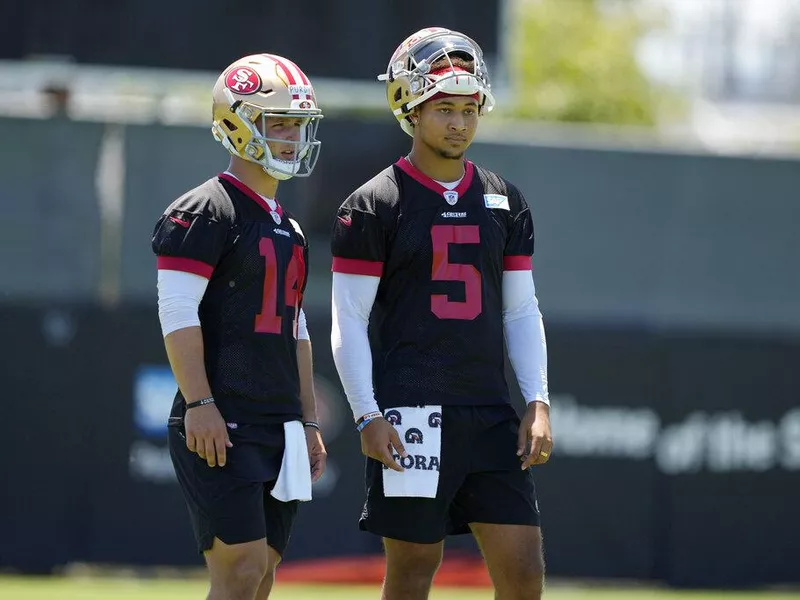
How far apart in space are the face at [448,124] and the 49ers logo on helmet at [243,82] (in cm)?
59

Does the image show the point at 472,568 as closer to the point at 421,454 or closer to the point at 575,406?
the point at 575,406

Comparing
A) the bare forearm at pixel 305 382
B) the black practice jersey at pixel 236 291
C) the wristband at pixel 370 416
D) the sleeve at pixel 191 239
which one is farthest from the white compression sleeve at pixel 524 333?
the sleeve at pixel 191 239

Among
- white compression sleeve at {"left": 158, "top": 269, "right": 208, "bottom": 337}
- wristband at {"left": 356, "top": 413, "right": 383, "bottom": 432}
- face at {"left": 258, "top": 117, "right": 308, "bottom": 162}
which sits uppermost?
Answer: face at {"left": 258, "top": 117, "right": 308, "bottom": 162}

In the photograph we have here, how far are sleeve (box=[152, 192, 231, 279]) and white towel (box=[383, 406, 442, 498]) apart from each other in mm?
847

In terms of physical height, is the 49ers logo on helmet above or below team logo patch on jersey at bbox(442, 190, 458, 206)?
above

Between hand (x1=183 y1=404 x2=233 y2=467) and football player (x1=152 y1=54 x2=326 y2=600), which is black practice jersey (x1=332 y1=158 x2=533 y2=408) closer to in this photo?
football player (x1=152 y1=54 x2=326 y2=600)

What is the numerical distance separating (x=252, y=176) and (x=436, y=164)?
645 millimetres

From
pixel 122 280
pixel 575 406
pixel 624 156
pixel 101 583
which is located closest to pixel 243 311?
pixel 101 583

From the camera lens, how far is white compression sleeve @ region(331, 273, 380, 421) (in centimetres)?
498

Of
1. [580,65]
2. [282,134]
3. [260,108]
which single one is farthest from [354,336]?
[580,65]

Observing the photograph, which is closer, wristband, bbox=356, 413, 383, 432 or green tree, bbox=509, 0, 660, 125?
wristband, bbox=356, 413, 383, 432

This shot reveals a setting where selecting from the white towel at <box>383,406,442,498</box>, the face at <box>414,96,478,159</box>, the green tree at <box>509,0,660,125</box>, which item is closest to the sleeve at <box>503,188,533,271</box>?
the face at <box>414,96,478,159</box>

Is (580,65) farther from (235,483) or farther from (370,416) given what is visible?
(235,483)

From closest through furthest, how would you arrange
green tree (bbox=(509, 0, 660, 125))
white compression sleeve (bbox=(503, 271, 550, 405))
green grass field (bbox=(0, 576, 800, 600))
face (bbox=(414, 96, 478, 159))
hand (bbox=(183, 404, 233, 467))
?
hand (bbox=(183, 404, 233, 467)) < face (bbox=(414, 96, 478, 159)) < white compression sleeve (bbox=(503, 271, 550, 405)) < green grass field (bbox=(0, 576, 800, 600)) < green tree (bbox=(509, 0, 660, 125))
